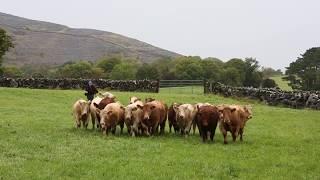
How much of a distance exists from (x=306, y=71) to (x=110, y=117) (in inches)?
2282

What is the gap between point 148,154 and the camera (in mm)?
15523

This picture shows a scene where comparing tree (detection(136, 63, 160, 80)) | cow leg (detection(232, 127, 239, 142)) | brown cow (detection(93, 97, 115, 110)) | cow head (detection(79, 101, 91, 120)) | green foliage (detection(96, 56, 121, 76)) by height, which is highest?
green foliage (detection(96, 56, 121, 76))

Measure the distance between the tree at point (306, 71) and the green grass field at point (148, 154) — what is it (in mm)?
47283

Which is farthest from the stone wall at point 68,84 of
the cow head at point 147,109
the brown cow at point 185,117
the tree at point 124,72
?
the cow head at point 147,109

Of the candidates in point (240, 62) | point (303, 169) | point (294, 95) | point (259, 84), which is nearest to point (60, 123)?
point (303, 169)

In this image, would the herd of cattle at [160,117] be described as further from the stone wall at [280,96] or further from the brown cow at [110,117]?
the stone wall at [280,96]

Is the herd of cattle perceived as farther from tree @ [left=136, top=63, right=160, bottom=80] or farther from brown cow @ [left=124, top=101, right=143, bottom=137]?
tree @ [left=136, top=63, right=160, bottom=80]

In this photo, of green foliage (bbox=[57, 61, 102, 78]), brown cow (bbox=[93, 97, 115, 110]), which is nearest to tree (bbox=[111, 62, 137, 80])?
green foliage (bbox=[57, 61, 102, 78])

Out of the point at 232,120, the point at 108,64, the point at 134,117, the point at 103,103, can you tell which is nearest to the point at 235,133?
the point at 232,120

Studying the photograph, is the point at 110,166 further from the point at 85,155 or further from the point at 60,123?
the point at 60,123

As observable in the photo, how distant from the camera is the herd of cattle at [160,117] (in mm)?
19016

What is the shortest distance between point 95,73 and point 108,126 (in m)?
68.2

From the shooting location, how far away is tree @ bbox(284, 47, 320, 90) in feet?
231

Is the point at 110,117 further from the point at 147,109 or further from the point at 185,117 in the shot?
the point at 185,117
